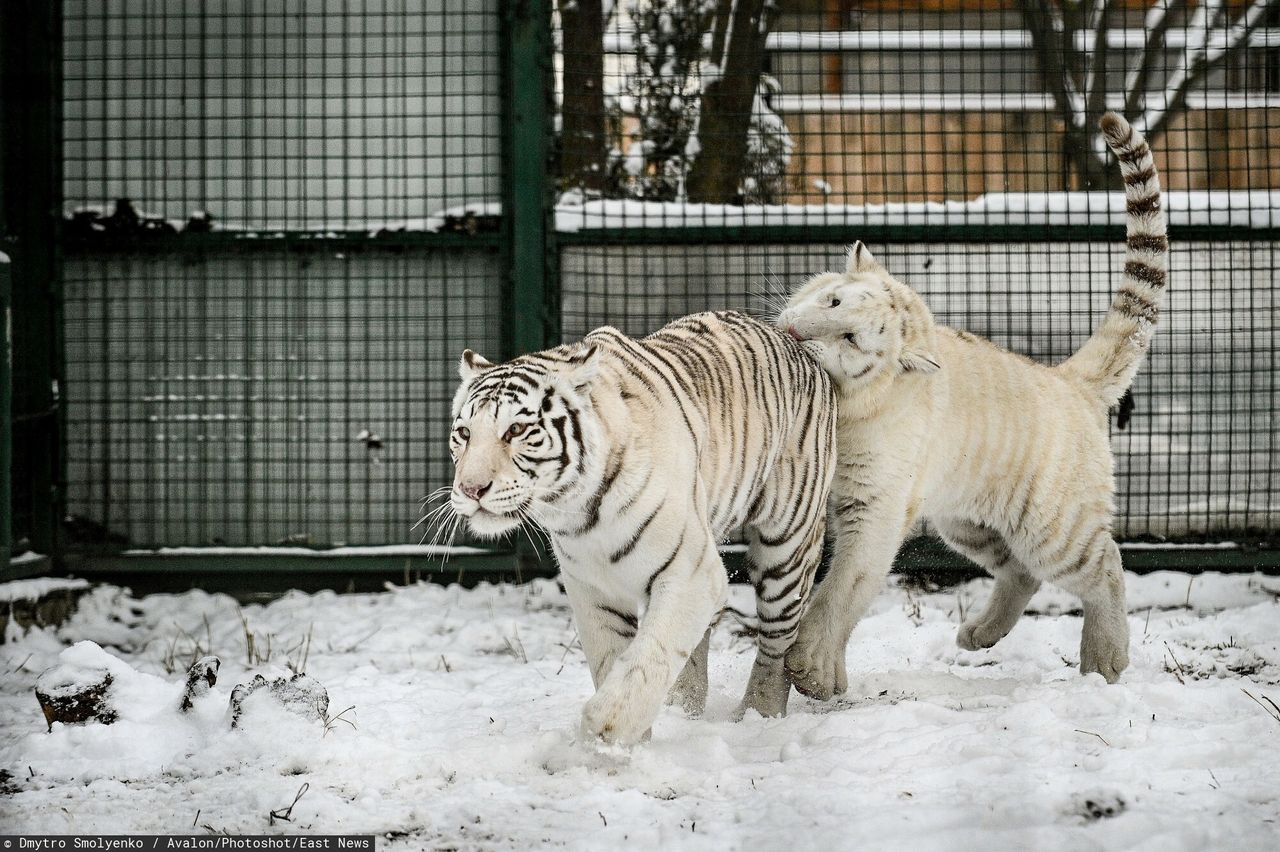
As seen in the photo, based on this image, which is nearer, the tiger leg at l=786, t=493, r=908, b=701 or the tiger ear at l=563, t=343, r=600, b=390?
the tiger ear at l=563, t=343, r=600, b=390

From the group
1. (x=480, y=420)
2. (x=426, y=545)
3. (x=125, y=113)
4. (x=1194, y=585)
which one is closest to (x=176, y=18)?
(x=125, y=113)

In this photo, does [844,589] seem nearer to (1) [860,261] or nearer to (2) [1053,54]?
(1) [860,261]

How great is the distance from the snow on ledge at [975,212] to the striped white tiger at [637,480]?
6.22 feet

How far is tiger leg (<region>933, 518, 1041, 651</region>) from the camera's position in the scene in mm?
3832

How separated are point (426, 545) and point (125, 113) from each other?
7.43ft

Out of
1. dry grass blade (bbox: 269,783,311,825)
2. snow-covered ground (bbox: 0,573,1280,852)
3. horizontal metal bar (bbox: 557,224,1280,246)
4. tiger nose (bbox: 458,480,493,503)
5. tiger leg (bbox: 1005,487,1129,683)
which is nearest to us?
snow-covered ground (bbox: 0,573,1280,852)

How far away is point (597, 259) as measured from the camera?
5.16m

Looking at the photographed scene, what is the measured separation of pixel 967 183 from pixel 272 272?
10.1ft

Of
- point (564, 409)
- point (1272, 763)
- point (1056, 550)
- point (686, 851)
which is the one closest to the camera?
point (686, 851)

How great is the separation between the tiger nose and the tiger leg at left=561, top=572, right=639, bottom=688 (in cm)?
44

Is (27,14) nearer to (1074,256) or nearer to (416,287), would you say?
(416,287)

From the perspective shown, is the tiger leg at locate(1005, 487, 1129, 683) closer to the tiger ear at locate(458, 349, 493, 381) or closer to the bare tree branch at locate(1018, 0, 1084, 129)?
the tiger ear at locate(458, 349, 493, 381)

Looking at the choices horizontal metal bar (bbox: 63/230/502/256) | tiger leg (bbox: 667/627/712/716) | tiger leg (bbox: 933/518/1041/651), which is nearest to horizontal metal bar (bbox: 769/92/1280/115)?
horizontal metal bar (bbox: 63/230/502/256)

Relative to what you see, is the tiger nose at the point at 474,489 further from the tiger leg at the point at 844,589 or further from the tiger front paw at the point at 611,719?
the tiger leg at the point at 844,589
